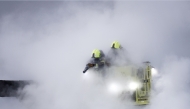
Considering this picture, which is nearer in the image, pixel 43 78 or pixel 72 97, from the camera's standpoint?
pixel 72 97

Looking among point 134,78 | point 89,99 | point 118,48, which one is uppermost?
point 118,48

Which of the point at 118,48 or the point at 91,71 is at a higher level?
the point at 118,48

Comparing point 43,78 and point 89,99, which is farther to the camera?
point 43,78

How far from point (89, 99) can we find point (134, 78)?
1.46 m

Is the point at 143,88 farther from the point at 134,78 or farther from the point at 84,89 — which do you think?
the point at 84,89

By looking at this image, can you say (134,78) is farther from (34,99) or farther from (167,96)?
(34,99)

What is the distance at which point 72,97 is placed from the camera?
39.1 feet

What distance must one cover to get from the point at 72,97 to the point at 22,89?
5.15 feet

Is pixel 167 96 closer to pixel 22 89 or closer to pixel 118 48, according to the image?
pixel 118 48

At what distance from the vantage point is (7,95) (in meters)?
12.0

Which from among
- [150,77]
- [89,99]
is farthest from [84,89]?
[150,77]

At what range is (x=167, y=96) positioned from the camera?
42.0 feet

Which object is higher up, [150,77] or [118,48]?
[118,48]

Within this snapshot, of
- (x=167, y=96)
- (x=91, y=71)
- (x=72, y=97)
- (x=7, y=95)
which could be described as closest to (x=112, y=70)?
(x=91, y=71)
